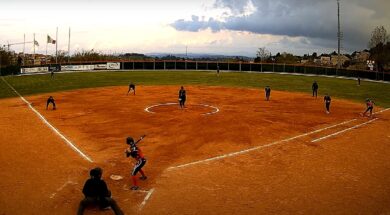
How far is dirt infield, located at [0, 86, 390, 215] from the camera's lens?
1198cm

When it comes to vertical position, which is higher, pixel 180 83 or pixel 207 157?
pixel 180 83

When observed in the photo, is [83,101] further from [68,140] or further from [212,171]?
[212,171]

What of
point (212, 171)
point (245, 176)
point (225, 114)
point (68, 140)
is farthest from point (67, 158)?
point (225, 114)

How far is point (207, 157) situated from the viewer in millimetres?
16859

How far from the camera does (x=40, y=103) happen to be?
32938mm

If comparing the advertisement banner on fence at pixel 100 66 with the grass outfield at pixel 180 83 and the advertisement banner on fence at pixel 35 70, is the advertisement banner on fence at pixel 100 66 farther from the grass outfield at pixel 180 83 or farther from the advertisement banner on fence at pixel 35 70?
the grass outfield at pixel 180 83

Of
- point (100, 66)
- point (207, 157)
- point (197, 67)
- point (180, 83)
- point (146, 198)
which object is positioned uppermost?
point (197, 67)

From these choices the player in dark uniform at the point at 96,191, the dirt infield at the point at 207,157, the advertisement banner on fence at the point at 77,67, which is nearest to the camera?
the player in dark uniform at the point at 96,191

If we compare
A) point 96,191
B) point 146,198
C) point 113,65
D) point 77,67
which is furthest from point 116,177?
point 113,65

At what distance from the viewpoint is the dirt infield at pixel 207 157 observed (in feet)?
39.3

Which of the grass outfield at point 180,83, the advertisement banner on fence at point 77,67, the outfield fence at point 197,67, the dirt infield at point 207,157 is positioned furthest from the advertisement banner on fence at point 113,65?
the dirt infield at point 207,157

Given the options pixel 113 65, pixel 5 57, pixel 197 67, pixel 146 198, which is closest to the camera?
pixel 146 198

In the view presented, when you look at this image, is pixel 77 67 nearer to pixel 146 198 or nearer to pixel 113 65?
pixel 113 65

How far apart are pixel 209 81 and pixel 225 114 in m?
26.3
